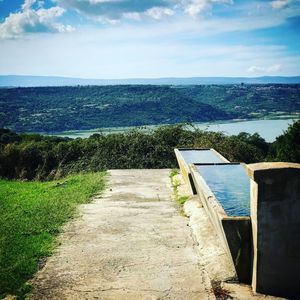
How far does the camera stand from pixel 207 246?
6141mm

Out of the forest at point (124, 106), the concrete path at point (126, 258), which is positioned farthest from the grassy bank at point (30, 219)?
the forest at point (124, 106)

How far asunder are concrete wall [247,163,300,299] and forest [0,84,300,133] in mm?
30817

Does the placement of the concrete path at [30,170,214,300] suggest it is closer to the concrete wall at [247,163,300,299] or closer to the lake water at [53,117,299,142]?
the concrete wall at [247,163,300,299]

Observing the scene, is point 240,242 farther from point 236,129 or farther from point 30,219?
point 236,129

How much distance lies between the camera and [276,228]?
4.50 meters

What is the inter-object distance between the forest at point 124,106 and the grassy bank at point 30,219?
24.1 meters

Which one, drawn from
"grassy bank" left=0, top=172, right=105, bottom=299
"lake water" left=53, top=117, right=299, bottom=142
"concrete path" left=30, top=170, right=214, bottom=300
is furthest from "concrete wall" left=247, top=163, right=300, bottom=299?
"lake water" left=53, top=117, right=299, bottom=142

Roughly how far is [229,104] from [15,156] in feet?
138

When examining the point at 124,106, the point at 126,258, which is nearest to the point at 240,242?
the point at 126,258

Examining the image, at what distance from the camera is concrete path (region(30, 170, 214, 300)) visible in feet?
15.9

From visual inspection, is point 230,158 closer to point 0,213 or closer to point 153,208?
point 153,208

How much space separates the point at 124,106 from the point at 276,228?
4687 centimetres

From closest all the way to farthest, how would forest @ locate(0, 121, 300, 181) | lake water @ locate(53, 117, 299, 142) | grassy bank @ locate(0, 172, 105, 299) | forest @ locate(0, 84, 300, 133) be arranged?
grassy bank @ locate(0, 172, 105, 299) → forest @ locate(0, 121, 300, 181) → lake water @ locate(53, 117, 299, 142) → forest @ locate(0, 84, 300, 133)

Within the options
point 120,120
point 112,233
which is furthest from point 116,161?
point 120,120
